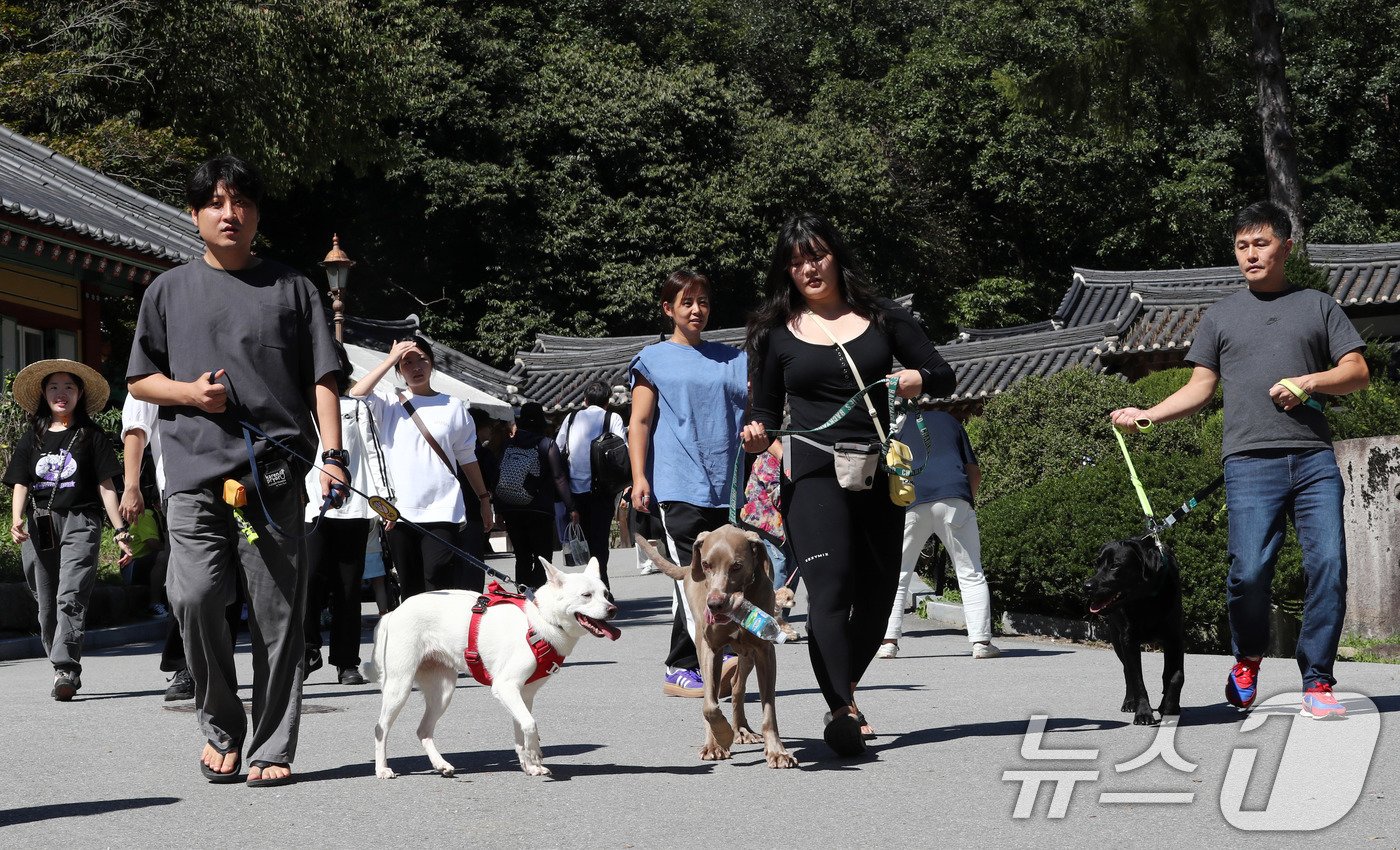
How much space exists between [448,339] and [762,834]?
34.1m

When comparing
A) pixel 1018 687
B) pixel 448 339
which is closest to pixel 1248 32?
pixel 1018 687

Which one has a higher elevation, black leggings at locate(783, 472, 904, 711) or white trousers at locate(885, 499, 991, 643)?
black leggings at locate(783, 472, 904, 711)

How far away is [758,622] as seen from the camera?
17.2 ft

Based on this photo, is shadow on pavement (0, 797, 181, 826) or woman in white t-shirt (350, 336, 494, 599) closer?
shadow on pavement (0, 797, 181, 826)

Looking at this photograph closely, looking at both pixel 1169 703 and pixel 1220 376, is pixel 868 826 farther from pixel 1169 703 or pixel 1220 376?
pixel 1220 376

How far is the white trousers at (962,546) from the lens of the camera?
31.0 ft

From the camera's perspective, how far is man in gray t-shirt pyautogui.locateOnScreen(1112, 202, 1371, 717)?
5.88m

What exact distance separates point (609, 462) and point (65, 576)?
427cm

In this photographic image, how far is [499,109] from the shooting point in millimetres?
36656

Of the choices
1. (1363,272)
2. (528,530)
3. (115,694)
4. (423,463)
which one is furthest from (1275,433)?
(1363,272)

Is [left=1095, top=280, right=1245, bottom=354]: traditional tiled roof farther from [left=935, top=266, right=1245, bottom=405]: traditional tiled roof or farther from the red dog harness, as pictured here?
the red dog harness

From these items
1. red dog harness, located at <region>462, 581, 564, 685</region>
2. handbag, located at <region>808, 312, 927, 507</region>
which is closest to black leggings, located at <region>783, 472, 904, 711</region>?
handbag, located at <region>808, 312, 927, 507</region>

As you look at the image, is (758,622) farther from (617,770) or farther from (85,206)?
(85,206)

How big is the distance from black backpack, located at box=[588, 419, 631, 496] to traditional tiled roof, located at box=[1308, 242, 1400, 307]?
1822 cm
